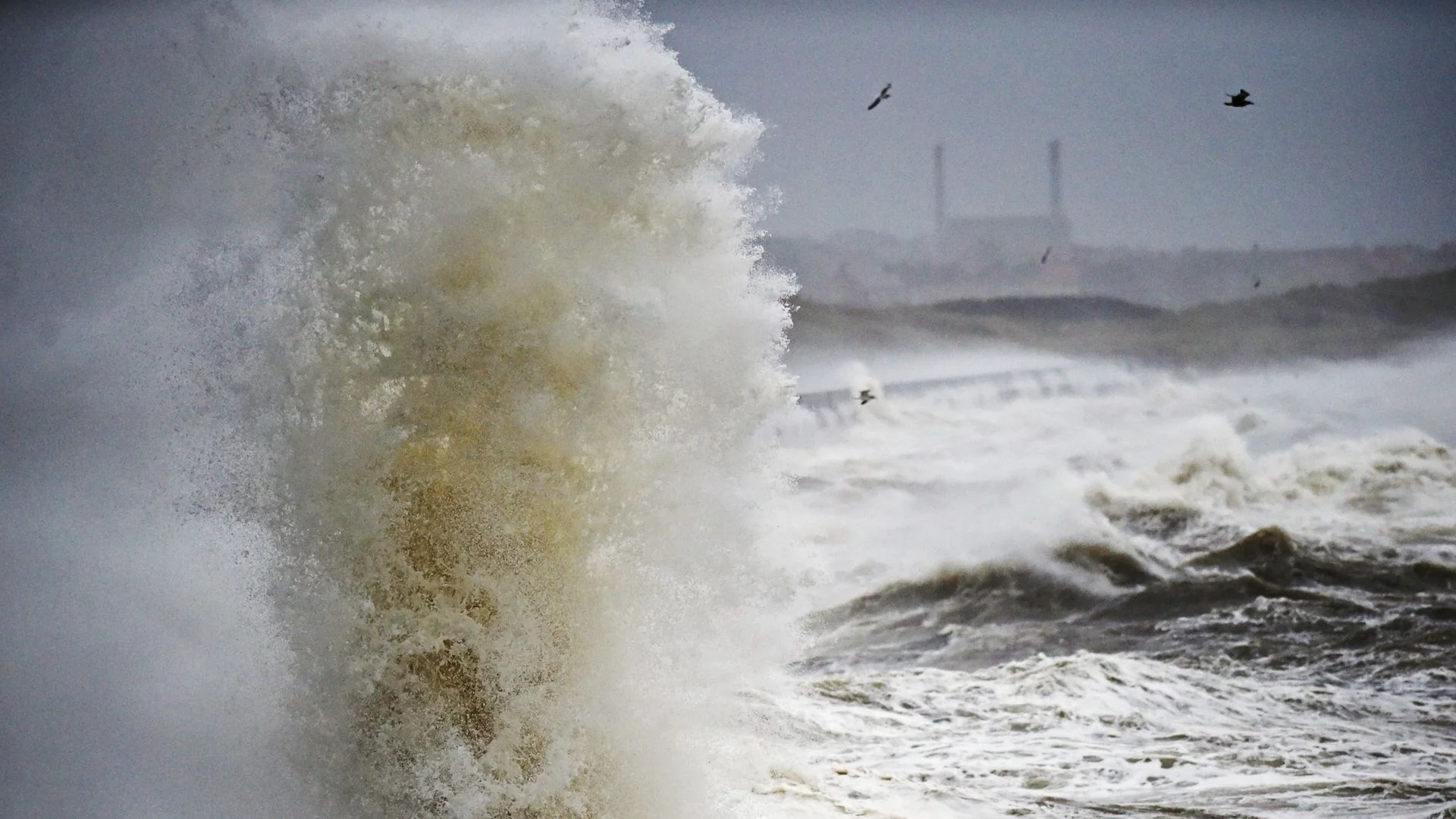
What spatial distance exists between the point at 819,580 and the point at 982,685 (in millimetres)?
1488

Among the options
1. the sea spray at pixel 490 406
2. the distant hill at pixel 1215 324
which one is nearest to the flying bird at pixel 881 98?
the distant hill at pixel 1215 324

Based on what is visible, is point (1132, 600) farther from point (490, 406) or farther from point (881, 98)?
point (490, 406)

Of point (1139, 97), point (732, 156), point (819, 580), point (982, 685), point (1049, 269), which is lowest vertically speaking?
point (982, 685)

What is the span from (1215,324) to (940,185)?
2.37m

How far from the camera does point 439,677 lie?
2.82 m

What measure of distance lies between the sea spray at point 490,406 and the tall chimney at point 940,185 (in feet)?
20.3

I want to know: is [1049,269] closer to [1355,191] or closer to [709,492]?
[1355,191]

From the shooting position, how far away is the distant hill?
31.0ft

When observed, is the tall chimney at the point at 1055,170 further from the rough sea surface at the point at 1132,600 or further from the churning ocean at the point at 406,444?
the churning ocean at the point at 406,444

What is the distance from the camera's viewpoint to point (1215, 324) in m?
9.68

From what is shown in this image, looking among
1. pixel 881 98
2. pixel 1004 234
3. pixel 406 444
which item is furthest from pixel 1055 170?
pixel 406 444

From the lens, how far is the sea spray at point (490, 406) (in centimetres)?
280

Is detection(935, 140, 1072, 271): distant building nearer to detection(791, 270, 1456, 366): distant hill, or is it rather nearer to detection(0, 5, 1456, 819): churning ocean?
detection(791, 270, 1456, 366): distant hill

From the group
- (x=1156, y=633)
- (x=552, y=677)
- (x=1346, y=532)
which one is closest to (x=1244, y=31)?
(x=1346, y=532)
